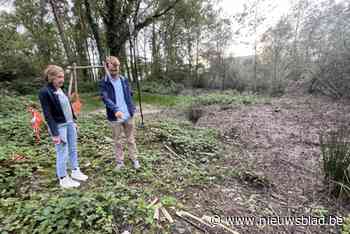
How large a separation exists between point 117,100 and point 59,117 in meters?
0.61

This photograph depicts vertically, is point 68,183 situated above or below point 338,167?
below

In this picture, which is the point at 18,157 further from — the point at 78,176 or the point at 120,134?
the point at 120,134

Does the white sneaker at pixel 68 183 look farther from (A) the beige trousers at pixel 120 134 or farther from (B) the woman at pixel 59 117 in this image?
(A) the beige trousers at pixel 120 134

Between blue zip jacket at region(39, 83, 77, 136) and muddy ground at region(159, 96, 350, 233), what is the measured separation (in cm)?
152

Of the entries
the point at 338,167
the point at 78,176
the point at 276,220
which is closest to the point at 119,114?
the point at 78,176

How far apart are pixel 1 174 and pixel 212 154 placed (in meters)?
2.78

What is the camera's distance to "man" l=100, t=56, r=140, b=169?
212cm

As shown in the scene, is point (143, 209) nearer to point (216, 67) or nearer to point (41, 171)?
point (41, 171)

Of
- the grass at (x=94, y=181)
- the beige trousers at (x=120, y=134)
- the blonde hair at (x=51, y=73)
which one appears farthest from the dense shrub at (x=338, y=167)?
the blonde hair at (x=51, y=73)

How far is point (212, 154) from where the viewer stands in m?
3.12

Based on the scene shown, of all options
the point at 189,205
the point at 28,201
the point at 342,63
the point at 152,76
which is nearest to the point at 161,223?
the point at 189,205

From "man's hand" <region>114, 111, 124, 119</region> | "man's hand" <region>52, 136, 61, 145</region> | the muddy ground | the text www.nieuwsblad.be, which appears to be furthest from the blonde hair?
the text www.nieuwsblad.be

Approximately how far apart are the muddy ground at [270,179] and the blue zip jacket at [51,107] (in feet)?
4.99

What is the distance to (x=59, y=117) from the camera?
195 cm
